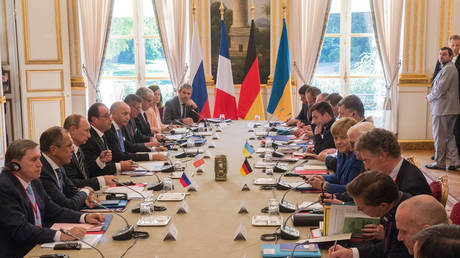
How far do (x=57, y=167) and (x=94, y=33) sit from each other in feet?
21.5

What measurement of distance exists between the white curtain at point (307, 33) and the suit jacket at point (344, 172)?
5.68 metres

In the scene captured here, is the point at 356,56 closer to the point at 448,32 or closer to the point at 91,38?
the point at 448,32

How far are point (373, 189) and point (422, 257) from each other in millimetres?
1117

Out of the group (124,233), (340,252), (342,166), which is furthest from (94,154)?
(340,252)

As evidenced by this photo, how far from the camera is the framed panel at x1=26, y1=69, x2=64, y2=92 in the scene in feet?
28.4

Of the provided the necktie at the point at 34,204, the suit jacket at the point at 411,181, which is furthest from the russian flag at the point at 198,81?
the suit jacket at the point at 411,181

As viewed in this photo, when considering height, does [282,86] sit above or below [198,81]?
below

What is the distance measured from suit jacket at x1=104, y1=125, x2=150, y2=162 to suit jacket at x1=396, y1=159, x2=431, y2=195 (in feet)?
9.42

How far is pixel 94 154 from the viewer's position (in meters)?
4.86

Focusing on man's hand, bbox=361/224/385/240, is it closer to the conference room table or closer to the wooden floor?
the conference room table

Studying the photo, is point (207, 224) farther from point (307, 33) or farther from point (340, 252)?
point (307, 33)

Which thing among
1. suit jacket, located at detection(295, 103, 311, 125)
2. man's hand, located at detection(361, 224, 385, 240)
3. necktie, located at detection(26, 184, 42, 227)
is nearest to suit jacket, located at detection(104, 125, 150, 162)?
necktie, located at detection(26, 184, 42, 227)

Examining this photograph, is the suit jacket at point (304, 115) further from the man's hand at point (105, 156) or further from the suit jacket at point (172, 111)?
the man's hand at point (105, 156)

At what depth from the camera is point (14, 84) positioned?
874 centimetres
